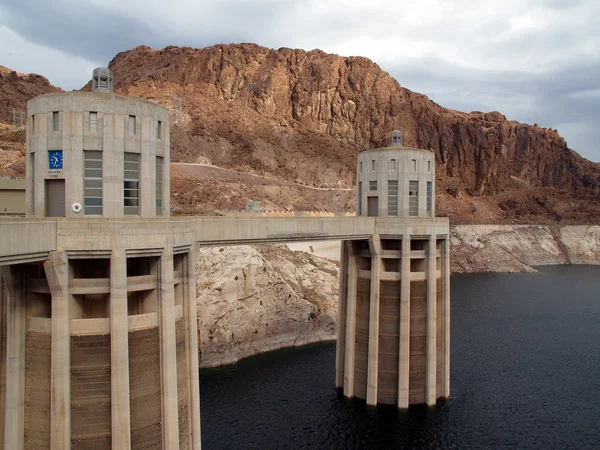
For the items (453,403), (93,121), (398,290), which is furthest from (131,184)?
(453,403)

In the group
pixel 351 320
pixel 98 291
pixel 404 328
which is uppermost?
pixel 98 291

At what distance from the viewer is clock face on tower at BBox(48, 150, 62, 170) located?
72.3 feet

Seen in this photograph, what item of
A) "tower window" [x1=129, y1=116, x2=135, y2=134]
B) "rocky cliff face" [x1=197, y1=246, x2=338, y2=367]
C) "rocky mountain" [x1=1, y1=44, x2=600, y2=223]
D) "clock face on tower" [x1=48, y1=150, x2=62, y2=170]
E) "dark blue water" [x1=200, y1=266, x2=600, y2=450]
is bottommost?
A: "dark blue water" [x1=200, y1=266, x2=600, y2=450]

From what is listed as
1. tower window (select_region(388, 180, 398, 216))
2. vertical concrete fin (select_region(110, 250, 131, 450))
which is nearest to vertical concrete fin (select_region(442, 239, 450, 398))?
tower window (select_region(388, 180, 398, 216))

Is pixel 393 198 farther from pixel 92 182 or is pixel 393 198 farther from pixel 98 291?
pixel 98 291

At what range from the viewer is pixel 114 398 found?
21469 millimetres

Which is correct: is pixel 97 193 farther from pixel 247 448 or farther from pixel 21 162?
pixel 21 162

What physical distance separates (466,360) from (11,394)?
139 ft

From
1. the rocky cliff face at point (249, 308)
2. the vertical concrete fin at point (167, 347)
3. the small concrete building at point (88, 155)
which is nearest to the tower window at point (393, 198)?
the vertical concrete fin at point (167, 347)

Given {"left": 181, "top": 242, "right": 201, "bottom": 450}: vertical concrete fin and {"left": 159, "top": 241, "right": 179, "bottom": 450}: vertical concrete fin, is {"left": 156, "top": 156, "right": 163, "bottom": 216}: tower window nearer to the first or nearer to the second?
{"left": 159, "top": 241, "right": 179, "bottom": 450}: vertical concrete fin

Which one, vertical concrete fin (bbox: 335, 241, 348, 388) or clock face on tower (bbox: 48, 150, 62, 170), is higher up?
clock face on tower (bbox: 48, 150, 62, 170)

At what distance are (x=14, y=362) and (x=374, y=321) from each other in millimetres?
24099

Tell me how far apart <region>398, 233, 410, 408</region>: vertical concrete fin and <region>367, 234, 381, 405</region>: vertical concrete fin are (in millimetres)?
1687

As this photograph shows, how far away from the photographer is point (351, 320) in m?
40.7
